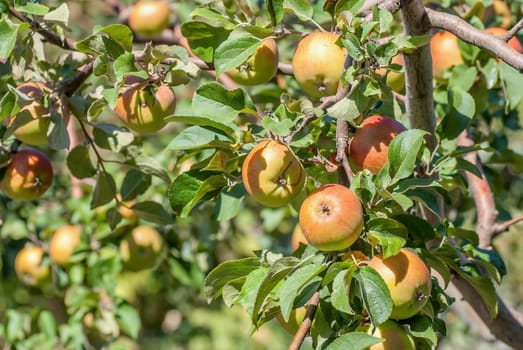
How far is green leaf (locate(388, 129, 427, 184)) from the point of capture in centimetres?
83

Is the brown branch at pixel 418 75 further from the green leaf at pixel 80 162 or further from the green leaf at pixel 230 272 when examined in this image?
the green leaf at pixel 80 162

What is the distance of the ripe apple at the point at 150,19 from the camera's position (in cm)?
192

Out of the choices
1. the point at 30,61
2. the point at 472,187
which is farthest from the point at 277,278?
the point at 472,187

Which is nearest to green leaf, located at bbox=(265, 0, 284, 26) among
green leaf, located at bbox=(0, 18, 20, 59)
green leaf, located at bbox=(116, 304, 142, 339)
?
green leaf, located at bbox=(0, 18, 20, 59)

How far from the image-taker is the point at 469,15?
1300 millimetres

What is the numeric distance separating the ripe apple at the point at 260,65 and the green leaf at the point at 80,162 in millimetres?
336

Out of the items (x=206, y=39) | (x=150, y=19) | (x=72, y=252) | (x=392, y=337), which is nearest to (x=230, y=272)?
(x=392, y=337)

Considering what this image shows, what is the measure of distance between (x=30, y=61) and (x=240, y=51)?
0.33 m

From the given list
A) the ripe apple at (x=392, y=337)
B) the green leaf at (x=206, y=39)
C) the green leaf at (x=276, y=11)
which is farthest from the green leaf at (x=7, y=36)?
the ripe apple at (x=392, y=337)

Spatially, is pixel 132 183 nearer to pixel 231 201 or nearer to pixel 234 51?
pixel 231 201

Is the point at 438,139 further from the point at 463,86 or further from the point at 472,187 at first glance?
the point at 472,187

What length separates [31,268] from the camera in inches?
65.6

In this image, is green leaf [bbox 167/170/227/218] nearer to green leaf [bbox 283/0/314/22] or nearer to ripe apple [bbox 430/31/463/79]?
green leaf [bbox 283/0/314/22]

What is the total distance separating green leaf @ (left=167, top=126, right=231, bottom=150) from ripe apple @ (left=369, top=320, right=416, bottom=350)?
10.2 inches
